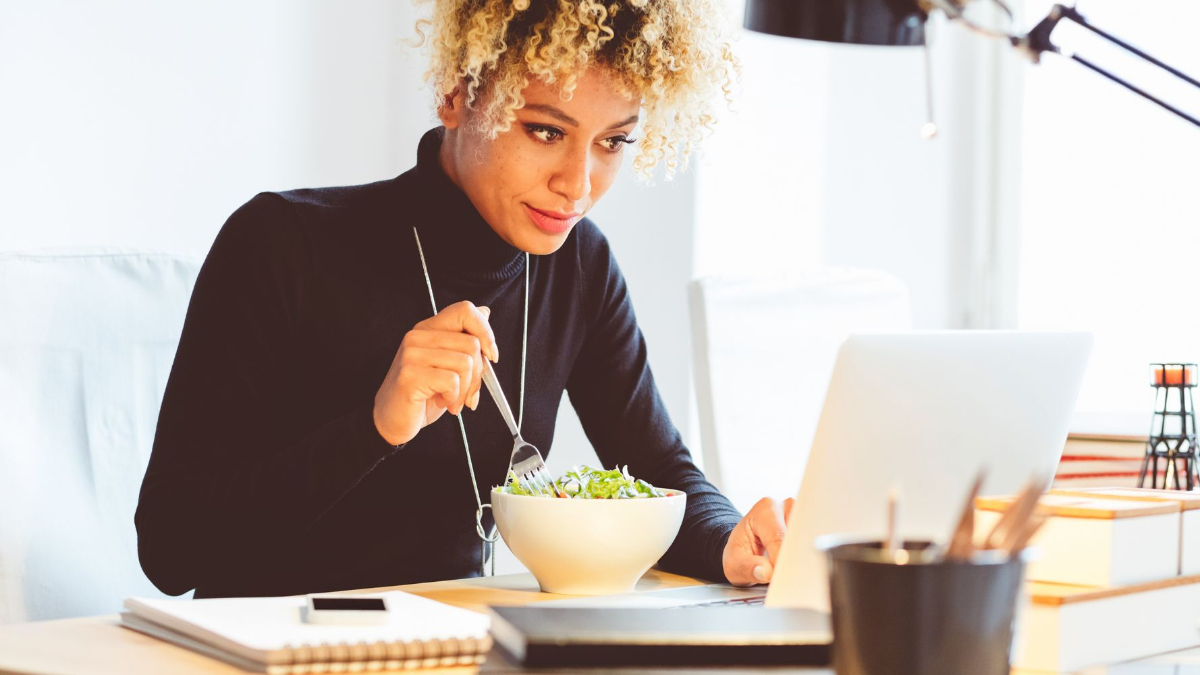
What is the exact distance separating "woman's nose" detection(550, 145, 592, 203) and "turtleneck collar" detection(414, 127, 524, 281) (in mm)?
148

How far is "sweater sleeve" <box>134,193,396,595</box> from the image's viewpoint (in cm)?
124

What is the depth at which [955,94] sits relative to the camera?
2.76 metres

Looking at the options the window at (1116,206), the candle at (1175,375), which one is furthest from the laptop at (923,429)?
the window at (1116,206)

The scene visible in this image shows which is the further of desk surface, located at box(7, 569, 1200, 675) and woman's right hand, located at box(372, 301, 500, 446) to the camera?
woman's right hand, located at box(372, 301, 500, 446)

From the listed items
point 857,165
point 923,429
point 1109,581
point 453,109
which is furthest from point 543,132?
point 857,165

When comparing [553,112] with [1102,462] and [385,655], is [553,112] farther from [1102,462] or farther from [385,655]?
[1102,462]

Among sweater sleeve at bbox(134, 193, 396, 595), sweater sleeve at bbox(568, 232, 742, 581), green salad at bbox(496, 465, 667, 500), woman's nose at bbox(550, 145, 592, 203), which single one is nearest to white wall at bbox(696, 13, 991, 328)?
sweater sleeve at bbox(568, 232, 742, 581)

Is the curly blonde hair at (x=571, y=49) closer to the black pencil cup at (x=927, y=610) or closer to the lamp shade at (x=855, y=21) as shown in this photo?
the lamp shade at (x=855, y=21)

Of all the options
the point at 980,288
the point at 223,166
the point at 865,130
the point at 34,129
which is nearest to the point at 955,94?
the point at 865,130

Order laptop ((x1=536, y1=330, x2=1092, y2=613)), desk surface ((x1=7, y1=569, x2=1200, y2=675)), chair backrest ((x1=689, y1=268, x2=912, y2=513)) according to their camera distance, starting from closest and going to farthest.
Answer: desk surface ((x1=7, y1=569, x2=1200, y2=675)), laptop ((x1=536, y1=330, x2=1092, y2=613)), chair backrest ((x1=689, y1=268, x2=912, y2=513))

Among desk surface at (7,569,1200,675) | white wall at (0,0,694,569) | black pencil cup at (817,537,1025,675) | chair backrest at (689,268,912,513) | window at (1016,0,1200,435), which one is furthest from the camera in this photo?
window at (1016,0,1200,435)

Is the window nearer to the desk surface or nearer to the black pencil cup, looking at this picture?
the desk surface

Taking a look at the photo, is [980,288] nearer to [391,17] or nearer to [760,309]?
[760,309]

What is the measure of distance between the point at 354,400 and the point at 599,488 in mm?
394
